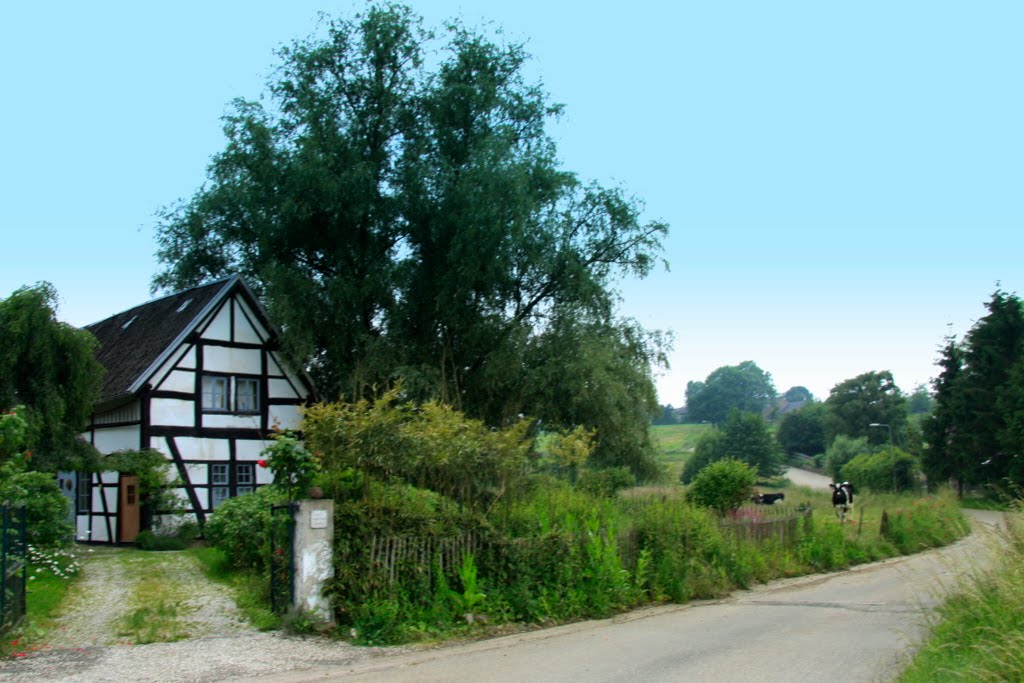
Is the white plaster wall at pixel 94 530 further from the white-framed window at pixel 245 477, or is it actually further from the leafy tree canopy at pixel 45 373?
the leafy tree canopy at pixel 45 373

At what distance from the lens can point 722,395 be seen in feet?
497

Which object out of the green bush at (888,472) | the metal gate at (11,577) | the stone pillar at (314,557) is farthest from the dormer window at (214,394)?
the green bush at (888,472)

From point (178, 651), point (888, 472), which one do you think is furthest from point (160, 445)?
point (888, 472)

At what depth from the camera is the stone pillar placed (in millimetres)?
11727

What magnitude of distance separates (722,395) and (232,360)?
13120 centimetres

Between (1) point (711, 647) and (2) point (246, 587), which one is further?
(2) point (246, 587)

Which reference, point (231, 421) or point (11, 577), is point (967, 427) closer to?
point (231, 421)

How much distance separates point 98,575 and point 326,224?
1525cm

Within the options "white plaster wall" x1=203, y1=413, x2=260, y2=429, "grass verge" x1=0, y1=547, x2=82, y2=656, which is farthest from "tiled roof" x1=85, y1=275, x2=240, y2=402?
"grass verge" x1=0, y1=547, x2=82, y2=656

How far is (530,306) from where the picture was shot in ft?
100

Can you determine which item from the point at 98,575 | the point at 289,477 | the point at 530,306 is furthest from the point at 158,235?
the point at 289,477

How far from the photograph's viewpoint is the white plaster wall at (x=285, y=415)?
28.4 metres

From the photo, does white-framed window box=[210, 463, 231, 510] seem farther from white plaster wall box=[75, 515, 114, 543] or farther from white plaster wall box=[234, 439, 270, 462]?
white plaster wall box=[75, 515, 114, 543]

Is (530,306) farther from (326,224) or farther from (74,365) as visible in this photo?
(74,365)
